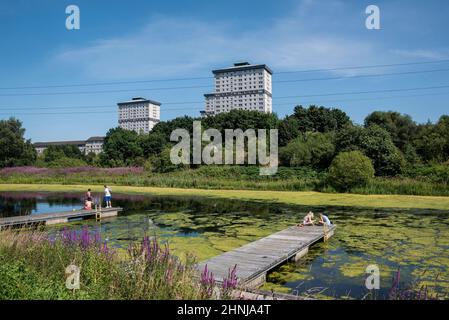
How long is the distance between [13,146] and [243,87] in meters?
97.9

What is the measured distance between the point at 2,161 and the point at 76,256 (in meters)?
57.7

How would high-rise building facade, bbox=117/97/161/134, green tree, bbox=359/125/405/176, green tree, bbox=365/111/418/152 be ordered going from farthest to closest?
high-rise building facade, bbox=117/97/161/134
green tree, bbox=365/111/418/152
green tree, bbox=359/125/405/176

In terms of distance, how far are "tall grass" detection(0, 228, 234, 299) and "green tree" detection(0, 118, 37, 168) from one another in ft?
182

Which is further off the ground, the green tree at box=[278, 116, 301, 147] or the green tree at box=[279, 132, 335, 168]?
the green tree at box=[278, 116, 301, 147]

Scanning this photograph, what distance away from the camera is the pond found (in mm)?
8883

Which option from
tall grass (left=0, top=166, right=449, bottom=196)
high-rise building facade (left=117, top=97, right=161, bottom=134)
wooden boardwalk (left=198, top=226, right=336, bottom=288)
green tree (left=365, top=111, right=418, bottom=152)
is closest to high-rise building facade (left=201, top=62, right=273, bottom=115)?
high-rise building facade (left=117, top=97, right=161, bottom=134)

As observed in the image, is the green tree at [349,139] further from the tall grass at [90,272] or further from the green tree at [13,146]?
the green tree at [13,146]

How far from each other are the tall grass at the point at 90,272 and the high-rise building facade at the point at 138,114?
567 ft

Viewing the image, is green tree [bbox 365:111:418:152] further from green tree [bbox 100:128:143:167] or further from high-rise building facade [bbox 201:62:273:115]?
high-rise building facade [bbox 201:62:273:115]

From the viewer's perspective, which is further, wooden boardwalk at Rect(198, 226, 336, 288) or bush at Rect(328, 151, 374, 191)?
bush at Rect(328, 151, 374, 191)

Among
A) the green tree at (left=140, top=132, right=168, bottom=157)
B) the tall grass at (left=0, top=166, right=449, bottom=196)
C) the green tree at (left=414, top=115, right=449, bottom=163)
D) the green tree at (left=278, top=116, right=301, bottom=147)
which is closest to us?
the tall grass at (left=0, top=166, right=449, bottom=196)

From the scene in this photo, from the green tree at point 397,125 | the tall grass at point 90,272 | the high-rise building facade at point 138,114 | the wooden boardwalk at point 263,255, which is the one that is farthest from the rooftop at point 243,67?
the tall grass at point 90,272

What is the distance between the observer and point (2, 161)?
186 feet
